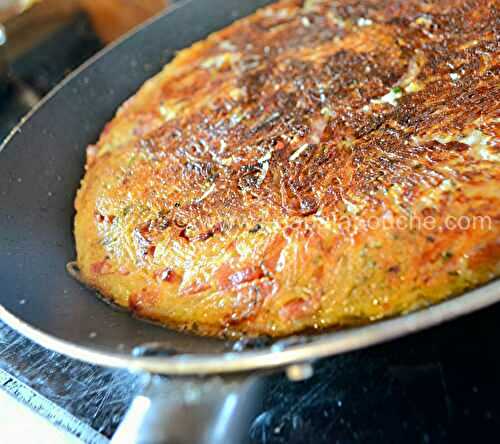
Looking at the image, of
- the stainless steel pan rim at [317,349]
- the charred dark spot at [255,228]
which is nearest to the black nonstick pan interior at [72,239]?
the stainless steel pan rim at [317,349]

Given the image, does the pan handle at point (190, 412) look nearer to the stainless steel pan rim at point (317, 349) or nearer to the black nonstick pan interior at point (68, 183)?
the stainless steel pan rim at point (317, 349)

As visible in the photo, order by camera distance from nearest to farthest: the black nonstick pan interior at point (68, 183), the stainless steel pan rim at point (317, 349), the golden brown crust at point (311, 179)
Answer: the stainless steel pan rim at point (317, 349)
the golden brown crust at point (311, 179)
the black nonstick pan interior at point (68, 183)

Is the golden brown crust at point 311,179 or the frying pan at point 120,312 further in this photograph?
the golden brown crust at point 311,179

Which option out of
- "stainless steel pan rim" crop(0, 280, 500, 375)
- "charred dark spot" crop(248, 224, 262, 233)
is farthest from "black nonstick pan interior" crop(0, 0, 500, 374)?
"charred dark spot" crop(248, 224, 262, 233)

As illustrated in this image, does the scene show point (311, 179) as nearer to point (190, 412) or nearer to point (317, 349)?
point (317, 349)

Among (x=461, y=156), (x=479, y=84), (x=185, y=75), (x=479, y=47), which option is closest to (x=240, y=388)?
(x=461, y=156)

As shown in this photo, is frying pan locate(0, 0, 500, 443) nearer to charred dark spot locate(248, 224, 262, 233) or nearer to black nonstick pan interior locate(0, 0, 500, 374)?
black nonstick pan interior locate(0, 0, 500, 374)
